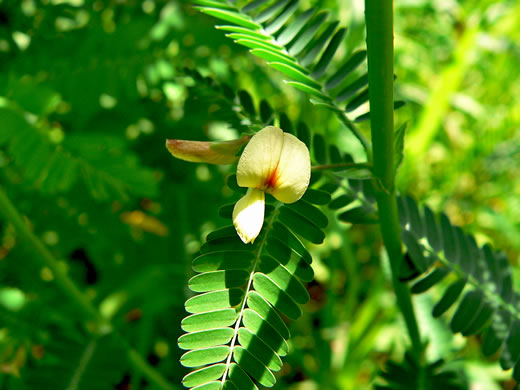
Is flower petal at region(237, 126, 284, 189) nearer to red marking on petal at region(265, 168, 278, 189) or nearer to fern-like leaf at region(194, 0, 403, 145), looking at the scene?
red marking on petal at region(265, 168, 278, 189)

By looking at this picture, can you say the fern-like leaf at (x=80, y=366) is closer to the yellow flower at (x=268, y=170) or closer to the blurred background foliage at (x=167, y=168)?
the blurred background foliage at (x=167, y=168)

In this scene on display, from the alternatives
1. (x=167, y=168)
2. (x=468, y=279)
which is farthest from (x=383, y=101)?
(x=167, y=168)

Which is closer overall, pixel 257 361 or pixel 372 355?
pixel 257 361

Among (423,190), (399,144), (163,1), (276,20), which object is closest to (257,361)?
(399,144)

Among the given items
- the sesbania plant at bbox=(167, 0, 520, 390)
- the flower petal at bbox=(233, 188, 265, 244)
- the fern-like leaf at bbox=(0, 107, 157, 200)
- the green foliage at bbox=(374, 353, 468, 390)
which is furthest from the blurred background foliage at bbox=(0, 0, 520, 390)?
the flower petal at bbox=(233, 188, 265, 244)

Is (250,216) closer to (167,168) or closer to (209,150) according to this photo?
(209,150)

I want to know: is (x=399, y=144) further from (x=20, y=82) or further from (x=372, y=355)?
(x=372, y=355)

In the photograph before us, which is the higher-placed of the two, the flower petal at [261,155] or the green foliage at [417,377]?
the flower petal at [261,155]

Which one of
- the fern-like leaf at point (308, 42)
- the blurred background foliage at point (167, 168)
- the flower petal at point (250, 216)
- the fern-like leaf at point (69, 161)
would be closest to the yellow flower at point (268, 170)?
the flower petal at point (250, 216)
